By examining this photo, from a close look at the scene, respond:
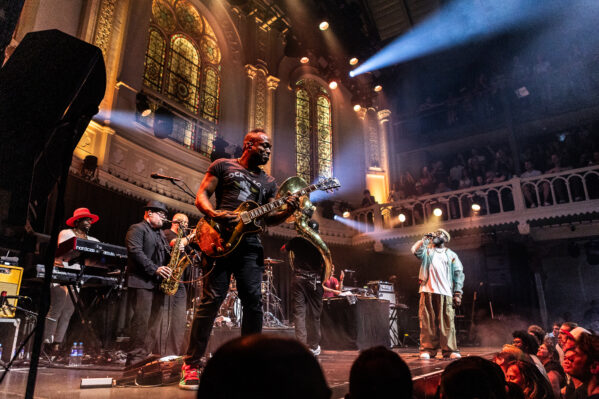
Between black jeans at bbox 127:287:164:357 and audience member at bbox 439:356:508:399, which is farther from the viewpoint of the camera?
black jeans at bbox 127:287:164:357

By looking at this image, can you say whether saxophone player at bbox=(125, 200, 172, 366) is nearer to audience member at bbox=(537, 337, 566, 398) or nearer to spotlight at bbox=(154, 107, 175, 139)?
audience member at bbox=(537, 337, 566, 398)

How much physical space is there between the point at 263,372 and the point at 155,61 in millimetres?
12202

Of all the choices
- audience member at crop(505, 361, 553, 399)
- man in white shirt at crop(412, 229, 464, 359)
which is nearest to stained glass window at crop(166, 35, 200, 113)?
man in white shirt at crop(412, 229, 464, 359)

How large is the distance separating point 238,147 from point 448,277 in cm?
774

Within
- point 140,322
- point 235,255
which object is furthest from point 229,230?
point 140,322

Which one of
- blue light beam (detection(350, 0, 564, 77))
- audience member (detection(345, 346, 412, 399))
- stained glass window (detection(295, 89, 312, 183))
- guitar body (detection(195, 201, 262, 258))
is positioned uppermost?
→ blue light beam (detection(350, 0, 564, 77))

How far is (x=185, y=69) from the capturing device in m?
12.4

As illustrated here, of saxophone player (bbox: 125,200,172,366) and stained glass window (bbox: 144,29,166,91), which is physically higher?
stained glass window (bbox: 144,29,166,91)

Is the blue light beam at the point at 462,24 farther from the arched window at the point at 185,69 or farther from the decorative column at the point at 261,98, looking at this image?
the arched window at the point at 185,69

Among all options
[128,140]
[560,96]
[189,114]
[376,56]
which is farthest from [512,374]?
[560,96]

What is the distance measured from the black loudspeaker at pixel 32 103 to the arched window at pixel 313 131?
13.5 meters

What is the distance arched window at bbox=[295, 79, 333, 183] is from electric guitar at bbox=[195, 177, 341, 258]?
39.7ft

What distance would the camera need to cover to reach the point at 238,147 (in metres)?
12.0

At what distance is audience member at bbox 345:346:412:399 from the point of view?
134 cm
